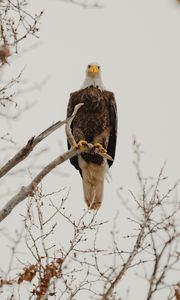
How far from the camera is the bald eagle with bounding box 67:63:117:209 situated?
803 centimetres

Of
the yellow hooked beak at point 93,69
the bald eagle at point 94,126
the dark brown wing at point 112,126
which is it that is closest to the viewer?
the bald eagle at point 94,126

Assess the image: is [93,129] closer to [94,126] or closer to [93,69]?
[94,126]

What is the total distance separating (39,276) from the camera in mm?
4914

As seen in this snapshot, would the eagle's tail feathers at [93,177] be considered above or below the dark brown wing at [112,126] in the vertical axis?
below

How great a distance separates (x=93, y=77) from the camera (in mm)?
8461

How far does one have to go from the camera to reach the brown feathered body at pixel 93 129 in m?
8.03

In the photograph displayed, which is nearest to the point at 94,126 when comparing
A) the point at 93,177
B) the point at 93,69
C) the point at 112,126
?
the point at 112,126

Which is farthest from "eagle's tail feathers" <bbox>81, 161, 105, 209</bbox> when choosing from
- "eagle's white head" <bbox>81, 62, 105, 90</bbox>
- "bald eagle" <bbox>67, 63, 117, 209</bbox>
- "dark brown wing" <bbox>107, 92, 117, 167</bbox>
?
"eagle's white head" <bbox>81, 62, 105, 90</bbox>

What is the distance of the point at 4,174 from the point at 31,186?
0.76 ft

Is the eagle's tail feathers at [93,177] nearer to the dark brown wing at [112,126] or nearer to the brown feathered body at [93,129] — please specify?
the brown feathered body at [93,129]

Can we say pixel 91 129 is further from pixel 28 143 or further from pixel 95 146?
pixel 28 143

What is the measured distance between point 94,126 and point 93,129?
0.14ft

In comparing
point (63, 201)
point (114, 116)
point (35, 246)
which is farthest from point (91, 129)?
point (35, 246)

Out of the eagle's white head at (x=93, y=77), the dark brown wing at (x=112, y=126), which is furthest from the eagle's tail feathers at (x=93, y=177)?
the eagle's white head at (x=93, y=77)
